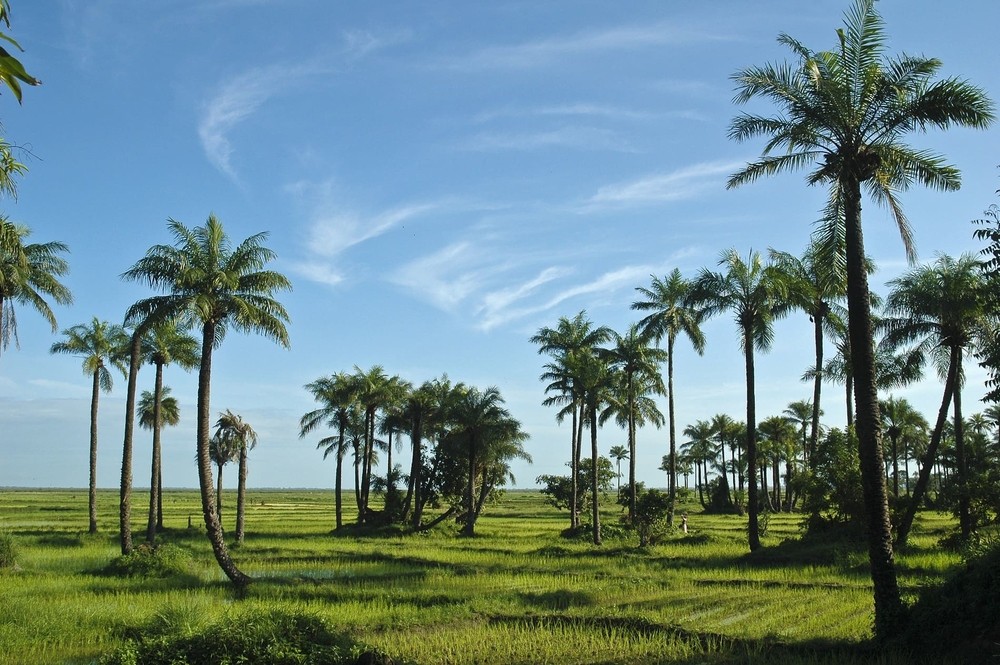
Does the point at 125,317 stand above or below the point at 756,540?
above

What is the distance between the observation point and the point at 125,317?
26500mm

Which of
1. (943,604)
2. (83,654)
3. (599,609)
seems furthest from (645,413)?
(83,654)

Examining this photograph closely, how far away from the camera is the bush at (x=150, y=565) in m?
27.5

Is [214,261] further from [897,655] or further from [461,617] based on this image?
[897,655]

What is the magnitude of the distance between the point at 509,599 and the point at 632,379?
2774 centimetres

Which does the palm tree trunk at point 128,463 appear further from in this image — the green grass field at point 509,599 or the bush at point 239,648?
the bush at point 239,648

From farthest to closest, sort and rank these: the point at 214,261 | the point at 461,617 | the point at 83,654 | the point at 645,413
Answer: the point at 645,413 → the point at 214,261 → the point at 461,617 → the point at 83,654

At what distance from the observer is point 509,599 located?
21.5m

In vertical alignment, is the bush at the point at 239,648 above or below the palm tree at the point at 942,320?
below

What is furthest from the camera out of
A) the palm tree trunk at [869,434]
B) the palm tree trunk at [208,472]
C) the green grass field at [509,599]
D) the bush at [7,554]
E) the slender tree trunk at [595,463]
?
the slender tree trunk at [595,463]

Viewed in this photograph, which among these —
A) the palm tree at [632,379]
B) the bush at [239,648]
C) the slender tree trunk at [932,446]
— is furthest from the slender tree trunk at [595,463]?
the bush at [239,648]

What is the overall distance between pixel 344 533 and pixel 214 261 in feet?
100

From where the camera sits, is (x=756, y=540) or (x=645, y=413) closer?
(x=756, y=540)

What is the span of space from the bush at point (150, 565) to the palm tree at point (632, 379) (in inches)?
1003
